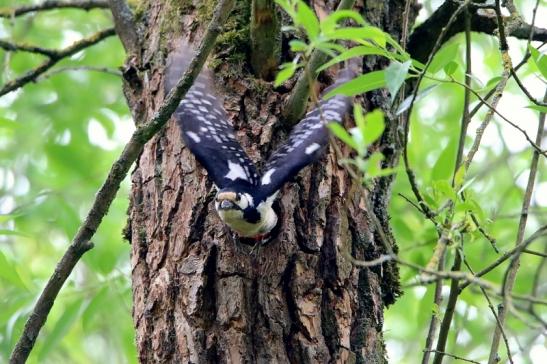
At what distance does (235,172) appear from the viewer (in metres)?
2.82

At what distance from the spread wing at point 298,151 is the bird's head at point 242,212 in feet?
0.21

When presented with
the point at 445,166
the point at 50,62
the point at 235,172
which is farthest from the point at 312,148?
the point at 50,62

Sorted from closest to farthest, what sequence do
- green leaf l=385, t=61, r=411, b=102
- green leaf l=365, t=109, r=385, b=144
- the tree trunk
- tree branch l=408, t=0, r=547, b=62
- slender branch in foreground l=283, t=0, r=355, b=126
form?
green leaf l=365, t=109, r=385, b=144 → green leaf l=385, t=61, r=411, b=102 → the tree trunk → slender branch in foreground l=283, t=0, r=355, b=126 → tree branch l=408, t=0, r=547, b=62

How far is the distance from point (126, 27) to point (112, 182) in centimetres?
119

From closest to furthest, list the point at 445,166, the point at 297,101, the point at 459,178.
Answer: the point at 459,178 < the point at 297,101 < the point at 445,166

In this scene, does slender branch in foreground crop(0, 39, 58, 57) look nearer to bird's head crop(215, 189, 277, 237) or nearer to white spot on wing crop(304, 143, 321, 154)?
bird's head crop(215, 189, 277, 237)

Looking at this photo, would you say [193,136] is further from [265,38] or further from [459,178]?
[459,178]

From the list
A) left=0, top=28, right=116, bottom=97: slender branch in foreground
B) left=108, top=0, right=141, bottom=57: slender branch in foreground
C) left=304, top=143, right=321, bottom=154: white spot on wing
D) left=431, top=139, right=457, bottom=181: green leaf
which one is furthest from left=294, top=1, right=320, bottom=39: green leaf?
left=0, top=28, right=116, bottom=97: slender branch in foreground

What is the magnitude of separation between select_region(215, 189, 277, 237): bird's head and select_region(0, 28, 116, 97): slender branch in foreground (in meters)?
1.35

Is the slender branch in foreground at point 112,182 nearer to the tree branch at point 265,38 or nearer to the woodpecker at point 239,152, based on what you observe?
the woodpecker at point 239,152

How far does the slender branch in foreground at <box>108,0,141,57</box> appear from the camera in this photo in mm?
3324

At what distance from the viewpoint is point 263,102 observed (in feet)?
9.68

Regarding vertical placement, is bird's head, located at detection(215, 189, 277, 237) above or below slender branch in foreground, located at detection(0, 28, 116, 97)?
below

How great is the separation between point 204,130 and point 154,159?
8.6 inches
